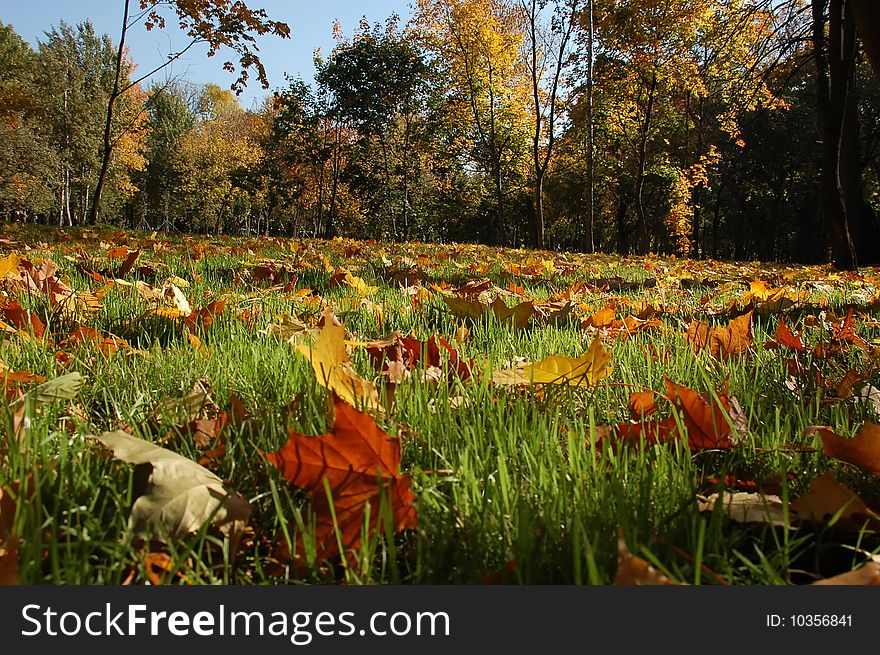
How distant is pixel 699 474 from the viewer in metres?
0.97

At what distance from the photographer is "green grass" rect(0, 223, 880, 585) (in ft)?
2.16

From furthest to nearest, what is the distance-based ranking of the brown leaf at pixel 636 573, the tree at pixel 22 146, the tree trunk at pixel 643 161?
the tree at pixel 22 146, the tree trunk at pixel 643 161, the brown leaf at pixel 636 573

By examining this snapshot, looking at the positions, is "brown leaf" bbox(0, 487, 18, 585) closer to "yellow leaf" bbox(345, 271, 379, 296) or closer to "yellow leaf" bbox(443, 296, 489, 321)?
"yellow leaf" bbox(443, 296, 489, 321)

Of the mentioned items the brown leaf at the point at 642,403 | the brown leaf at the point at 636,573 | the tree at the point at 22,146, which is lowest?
the brown leaf at the point at 636,573

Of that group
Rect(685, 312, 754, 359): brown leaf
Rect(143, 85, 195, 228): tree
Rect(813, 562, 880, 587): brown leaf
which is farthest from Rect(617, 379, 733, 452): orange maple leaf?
Rect(143, 85, 195, 228): tree

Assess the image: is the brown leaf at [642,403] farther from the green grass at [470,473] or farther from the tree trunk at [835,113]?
the tree trunk at [835,113]

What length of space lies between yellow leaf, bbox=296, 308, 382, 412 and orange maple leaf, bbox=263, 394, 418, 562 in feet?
0.94

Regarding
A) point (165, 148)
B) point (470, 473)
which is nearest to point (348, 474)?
point (470, 473)

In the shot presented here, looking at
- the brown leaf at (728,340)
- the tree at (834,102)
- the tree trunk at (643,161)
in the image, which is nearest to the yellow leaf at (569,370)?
the brown leaf at (728,340)

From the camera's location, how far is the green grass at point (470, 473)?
66 centimetres

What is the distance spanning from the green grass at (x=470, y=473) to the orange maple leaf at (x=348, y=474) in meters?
0.03

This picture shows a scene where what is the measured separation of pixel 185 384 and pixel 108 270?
105 inches

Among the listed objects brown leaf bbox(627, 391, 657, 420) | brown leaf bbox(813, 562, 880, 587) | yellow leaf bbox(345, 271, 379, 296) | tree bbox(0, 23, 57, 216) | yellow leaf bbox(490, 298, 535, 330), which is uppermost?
tree bbox(0, 23, 57, 216)

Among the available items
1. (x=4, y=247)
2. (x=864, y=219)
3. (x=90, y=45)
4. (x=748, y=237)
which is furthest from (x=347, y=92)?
(x=748, y=237)
